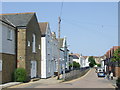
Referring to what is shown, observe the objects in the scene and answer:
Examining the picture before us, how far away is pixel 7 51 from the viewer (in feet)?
64.7

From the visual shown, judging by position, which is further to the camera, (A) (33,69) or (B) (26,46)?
(A) (33,69)

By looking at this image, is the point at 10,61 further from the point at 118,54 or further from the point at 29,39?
the point at 118,54

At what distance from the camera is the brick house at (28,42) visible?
22.2m

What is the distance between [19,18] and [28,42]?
3.10m

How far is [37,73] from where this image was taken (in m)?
26.9

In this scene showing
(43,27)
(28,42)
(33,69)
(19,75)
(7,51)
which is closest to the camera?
(7,51)

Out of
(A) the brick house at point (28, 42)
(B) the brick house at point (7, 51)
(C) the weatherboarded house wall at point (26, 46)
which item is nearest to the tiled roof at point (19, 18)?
(A) the brick house at point (28, 42)

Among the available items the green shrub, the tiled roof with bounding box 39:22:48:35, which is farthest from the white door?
the tiled roof with bounding box 39:22:48:35

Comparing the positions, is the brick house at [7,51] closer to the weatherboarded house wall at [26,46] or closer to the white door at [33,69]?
the weatherboarded house wall at [26,46]

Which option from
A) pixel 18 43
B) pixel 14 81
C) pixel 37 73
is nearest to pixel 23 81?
A: pixel 14 81

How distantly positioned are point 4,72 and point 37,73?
8294 mm

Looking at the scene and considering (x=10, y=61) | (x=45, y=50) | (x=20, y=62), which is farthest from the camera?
(x=45, y=50)

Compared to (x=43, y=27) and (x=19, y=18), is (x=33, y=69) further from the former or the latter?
(x=43, y=27)

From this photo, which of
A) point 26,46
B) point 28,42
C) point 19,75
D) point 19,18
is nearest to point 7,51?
point 19,75
